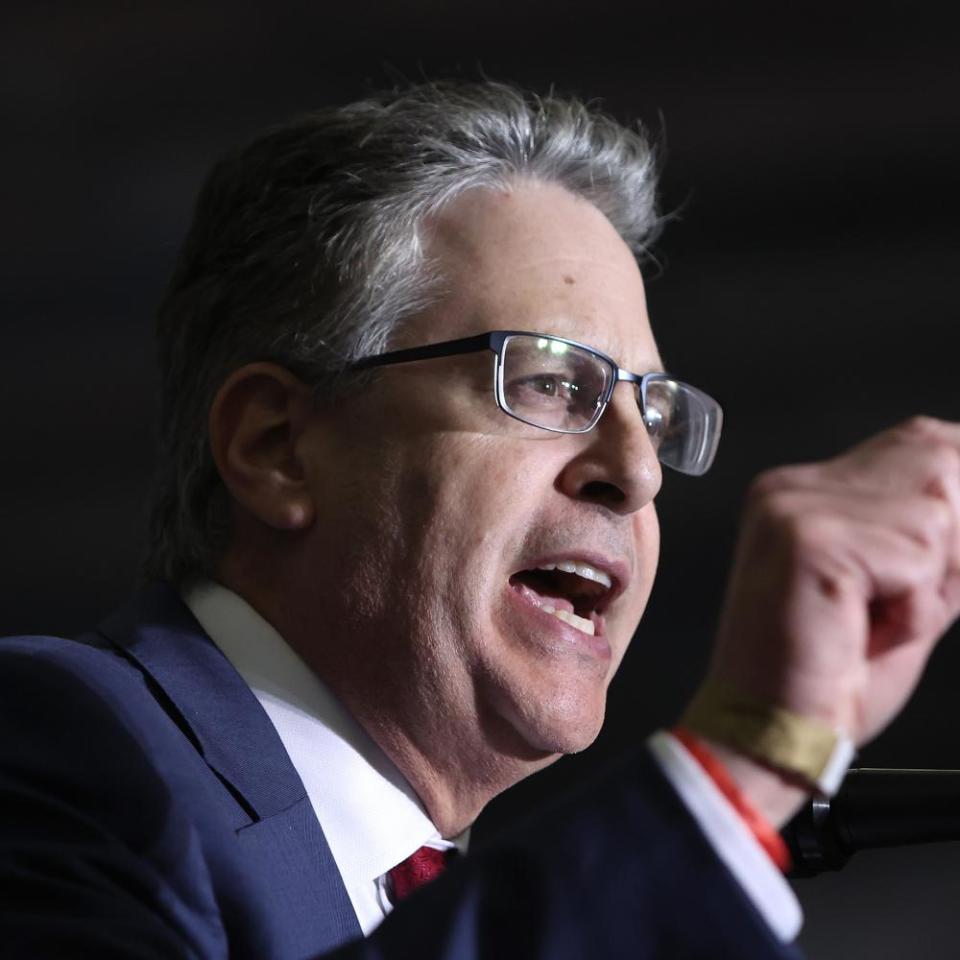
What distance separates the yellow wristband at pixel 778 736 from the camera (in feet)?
2.92

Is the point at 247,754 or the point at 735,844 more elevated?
the point at 735,844

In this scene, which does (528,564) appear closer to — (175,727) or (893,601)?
(175,727)

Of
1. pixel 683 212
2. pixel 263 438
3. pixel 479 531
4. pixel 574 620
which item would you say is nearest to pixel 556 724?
pixel 574 620

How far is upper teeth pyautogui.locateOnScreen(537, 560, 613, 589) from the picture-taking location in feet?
5.49

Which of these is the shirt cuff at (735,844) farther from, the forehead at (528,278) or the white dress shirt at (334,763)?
the forehead at (528,278)

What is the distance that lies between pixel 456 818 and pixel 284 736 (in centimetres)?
27

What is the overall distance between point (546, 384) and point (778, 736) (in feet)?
2.87

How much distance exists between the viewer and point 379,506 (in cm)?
168

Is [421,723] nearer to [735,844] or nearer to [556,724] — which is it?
[556,724]

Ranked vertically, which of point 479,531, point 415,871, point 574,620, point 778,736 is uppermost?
point 778,736

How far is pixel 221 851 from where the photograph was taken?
Answer: 1.30 m

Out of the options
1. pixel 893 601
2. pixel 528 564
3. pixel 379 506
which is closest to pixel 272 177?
pixel 379 506

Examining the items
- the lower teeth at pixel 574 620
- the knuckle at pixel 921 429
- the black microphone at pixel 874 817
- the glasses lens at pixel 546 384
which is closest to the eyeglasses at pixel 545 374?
the glasses lens at pixel 546 384

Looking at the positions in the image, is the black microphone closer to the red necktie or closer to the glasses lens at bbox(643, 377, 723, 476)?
the red necktie
